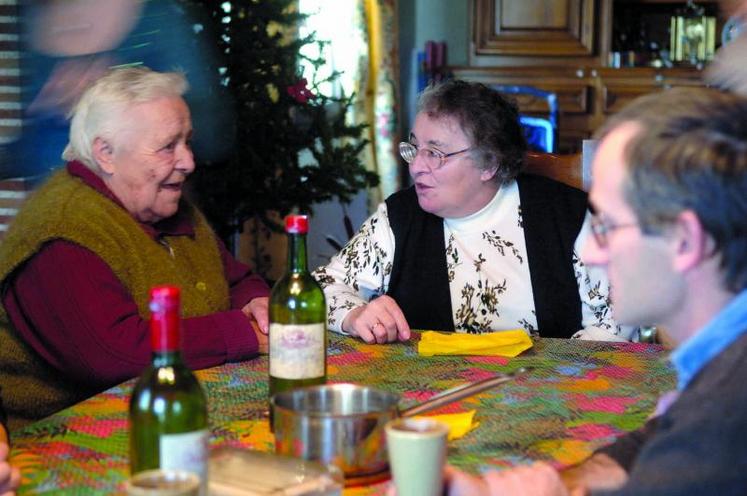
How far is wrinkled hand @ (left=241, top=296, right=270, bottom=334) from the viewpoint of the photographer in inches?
80.9

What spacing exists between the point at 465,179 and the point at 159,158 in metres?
0.72

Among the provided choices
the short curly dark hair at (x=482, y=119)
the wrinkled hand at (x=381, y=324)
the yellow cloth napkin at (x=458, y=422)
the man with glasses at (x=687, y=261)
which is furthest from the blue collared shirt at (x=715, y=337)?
the short curly dark hair at (x=482, y=119)

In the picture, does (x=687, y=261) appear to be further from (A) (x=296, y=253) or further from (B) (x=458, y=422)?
(A) (x=296, y=253)

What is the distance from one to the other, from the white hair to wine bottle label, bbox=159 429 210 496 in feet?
3.95

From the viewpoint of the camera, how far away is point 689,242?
39.2 inches

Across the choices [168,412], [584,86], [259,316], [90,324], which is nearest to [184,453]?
[168,412]

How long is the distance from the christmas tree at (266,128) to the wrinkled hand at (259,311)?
1404 millimetres

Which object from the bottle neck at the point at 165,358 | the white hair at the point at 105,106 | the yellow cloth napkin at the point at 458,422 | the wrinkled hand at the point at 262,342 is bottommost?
the wrinkled hand at the point at 262,342

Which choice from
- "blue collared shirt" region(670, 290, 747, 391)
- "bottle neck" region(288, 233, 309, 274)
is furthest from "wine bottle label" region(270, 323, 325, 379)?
"blue collared shirt" region(670, 290, 747, 391)

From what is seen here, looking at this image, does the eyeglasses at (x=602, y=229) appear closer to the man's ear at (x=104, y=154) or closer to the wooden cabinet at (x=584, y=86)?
the man's ear at (x=104, y=154)

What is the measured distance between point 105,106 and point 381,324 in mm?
751

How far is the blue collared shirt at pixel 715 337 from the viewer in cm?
98

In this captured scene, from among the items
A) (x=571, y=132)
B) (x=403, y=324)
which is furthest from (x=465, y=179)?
(x=571, y=132)

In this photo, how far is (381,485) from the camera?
1.18 m
